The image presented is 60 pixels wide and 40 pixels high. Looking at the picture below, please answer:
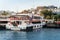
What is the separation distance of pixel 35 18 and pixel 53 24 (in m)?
1.14

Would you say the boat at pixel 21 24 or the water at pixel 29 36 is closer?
the water at pixel 29 36

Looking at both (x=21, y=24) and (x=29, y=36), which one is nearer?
(x=29, y=36)

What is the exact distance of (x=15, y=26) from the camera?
961cm

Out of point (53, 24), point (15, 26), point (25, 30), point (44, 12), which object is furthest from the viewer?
point (44, 12)

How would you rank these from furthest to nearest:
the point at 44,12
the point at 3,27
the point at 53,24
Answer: the point at 44,12 → the point at 53,24 → the point at 3,27

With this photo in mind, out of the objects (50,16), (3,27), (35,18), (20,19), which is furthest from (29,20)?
(50,16)

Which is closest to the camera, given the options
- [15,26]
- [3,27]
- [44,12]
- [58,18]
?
[15,26]

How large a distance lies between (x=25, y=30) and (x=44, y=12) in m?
4.64

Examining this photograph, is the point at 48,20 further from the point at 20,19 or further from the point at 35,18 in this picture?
the point at 20,19

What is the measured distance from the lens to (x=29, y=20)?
1020 centimetres

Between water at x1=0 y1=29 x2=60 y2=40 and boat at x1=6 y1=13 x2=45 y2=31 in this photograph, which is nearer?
water at x1=0 y1=29 x2=60 y2=40

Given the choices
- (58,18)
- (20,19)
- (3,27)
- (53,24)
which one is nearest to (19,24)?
(20,19)

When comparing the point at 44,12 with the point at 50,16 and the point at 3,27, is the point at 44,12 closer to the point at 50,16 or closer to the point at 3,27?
the point at 50,16

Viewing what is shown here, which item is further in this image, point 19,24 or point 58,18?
point 58,18
